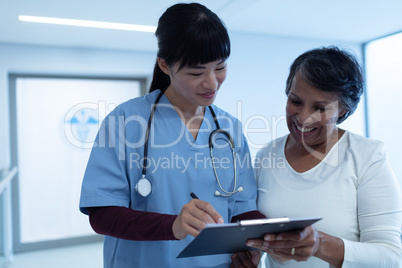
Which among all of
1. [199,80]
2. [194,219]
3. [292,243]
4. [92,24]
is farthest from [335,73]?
[92,24]

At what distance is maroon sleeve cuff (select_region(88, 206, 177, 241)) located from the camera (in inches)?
32.9

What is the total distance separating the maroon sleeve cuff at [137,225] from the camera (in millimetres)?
835

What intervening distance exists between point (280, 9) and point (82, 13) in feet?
5.30

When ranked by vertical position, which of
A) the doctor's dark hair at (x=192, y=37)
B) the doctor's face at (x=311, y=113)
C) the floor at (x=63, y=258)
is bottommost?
the floor at (x=63, y=258)

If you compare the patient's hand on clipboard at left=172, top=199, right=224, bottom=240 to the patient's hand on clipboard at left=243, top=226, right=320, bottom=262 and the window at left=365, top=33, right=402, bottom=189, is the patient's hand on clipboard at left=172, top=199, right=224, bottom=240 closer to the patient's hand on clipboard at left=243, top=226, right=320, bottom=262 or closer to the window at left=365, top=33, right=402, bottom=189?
the patient's hand on clipboard at left=243, top=226, right=320, bottom=262

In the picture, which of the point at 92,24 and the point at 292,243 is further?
the point at 92,24

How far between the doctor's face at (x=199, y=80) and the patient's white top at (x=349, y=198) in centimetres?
42

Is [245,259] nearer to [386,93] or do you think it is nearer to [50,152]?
[50,152]

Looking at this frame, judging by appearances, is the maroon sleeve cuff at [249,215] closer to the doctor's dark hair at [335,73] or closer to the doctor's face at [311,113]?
the doctor's face at [311,113]

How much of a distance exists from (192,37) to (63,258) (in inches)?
130

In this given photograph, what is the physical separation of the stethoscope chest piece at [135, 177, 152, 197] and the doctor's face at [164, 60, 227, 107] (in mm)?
264

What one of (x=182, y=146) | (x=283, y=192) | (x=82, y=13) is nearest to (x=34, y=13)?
(x=82, y=13)

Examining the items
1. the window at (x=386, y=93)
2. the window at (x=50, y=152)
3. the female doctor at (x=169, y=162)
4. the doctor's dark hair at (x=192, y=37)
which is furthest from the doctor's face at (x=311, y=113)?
the window at (x=386, y=93)

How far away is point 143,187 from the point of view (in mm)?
948
